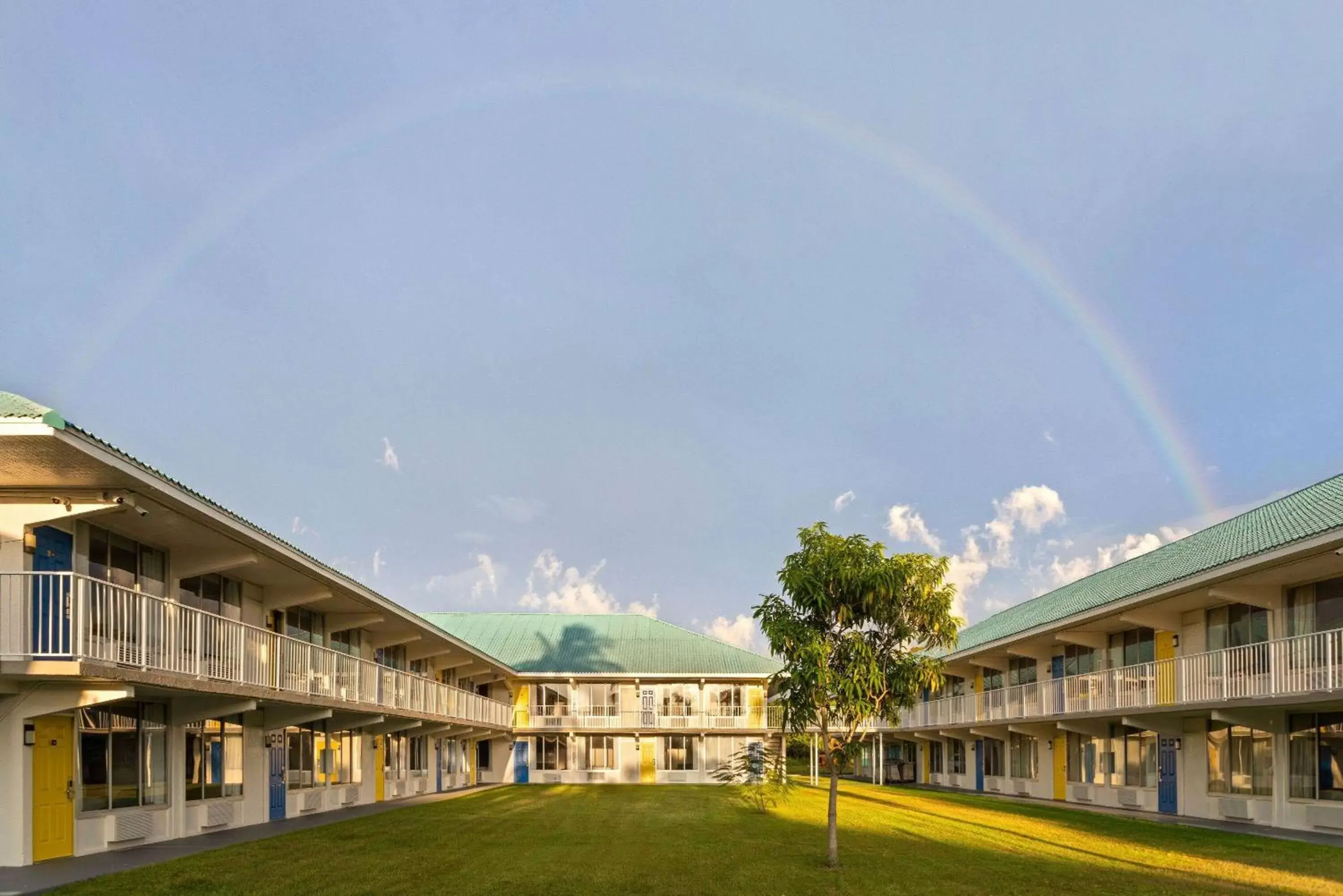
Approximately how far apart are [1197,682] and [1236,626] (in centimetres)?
238

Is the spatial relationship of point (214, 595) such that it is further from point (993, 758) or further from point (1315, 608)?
point (993, 758)

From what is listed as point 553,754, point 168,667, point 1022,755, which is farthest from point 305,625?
point 553,754

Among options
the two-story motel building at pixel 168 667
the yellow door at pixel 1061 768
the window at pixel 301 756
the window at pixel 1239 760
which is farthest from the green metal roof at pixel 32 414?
the yellow door at pixel 1061 768

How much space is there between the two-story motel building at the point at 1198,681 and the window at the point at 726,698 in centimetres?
1466

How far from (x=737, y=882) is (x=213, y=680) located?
9.32 metres

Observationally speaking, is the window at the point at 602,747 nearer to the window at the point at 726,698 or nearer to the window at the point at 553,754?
the window at the point at 553,754

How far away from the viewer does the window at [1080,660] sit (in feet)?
111

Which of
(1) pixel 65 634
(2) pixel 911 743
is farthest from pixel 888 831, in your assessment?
(2) pixel 911 743

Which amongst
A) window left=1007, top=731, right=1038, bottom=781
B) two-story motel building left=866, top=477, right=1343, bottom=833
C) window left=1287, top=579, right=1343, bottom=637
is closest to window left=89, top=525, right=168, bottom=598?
two-story motel building left=866, top=477, right=1343, bottom=833

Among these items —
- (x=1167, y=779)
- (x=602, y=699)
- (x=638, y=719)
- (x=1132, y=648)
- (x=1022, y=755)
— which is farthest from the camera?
(x=602, y=699)

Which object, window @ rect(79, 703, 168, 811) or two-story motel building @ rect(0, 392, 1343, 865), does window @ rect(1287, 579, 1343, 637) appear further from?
window @ rect(79, 703, 168, 811)

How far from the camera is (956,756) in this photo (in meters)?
50.2

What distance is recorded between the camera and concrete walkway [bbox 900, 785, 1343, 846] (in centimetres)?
2089

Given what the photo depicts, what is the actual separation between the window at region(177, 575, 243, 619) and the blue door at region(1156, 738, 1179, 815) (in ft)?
79.7
